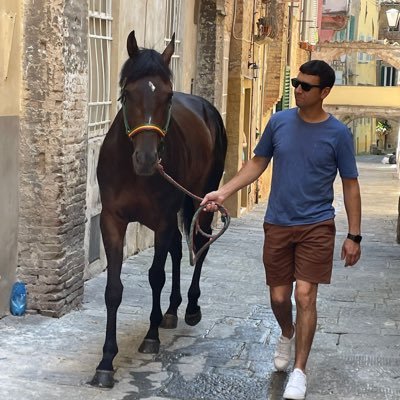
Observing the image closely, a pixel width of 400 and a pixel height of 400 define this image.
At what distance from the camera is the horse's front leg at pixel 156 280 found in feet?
22.8

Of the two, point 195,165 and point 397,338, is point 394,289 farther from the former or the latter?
point 195,165

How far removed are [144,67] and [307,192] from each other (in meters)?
1.24

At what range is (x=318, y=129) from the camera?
6.02 m

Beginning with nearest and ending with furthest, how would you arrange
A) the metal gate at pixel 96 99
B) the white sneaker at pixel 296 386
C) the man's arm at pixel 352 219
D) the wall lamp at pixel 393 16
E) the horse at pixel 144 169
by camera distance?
the white sneaker at pixel 296 386, the man's arm at pixel 352 219, the horse at pixel 144 169, the metal gate at pixel 96 99, the wall lamp at pixel 393 16

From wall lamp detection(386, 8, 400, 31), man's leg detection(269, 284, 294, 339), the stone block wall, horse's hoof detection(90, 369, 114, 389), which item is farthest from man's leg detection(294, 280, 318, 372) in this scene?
wall lamp detection(386, 8, 400, 31)

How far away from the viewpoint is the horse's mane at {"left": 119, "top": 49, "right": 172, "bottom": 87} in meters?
6.32

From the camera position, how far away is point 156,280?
23.4 ft

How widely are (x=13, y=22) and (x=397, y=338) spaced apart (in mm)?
3627

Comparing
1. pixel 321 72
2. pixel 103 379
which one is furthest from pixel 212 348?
pixel 321 72

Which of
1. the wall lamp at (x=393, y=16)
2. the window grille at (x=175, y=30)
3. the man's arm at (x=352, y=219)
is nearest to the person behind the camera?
the man's arm at (x=352, y=219)

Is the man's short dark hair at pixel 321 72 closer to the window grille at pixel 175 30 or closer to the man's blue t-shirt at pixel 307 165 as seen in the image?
the man's blue t-shirt at pixel 307 165

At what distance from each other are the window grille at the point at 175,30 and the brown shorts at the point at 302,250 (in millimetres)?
7221

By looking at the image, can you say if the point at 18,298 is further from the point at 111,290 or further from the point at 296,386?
the point at 296,386

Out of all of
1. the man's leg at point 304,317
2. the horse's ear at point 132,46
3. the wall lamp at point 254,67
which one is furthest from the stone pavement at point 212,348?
the wall lamp at point 254,67
